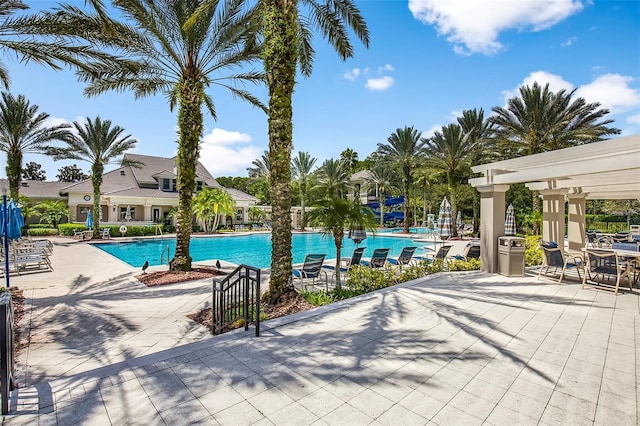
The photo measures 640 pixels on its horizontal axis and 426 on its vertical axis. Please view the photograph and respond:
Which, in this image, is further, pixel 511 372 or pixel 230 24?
pixel 230 24

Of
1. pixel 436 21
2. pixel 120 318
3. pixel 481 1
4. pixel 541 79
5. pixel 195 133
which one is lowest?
pixel 120 318

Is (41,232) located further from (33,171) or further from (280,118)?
(33,171)

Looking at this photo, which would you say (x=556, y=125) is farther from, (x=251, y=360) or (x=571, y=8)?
(x=251, y=360)

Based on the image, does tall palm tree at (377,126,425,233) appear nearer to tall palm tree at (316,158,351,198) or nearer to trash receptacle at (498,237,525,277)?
tall palm tree at (316,158,351,198)

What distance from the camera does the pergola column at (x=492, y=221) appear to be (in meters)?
9.91

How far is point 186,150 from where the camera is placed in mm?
11016

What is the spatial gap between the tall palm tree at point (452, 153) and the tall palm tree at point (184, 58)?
1874 centimetres

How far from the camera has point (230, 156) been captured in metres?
40.1

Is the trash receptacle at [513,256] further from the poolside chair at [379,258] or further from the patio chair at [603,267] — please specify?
the poolside chair at [379,258]

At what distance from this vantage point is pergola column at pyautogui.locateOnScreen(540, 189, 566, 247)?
12.8 m

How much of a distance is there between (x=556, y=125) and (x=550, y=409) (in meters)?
22.3

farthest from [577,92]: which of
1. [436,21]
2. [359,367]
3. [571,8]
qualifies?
[359,367]

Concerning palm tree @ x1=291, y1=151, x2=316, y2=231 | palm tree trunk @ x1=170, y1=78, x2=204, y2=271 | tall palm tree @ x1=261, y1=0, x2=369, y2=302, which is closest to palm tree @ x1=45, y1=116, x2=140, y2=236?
palm tree @ x1=291, y1=151, x2=316, y2=231

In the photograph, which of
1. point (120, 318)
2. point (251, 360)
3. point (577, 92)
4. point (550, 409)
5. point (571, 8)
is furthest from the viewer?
point (577, 92)
